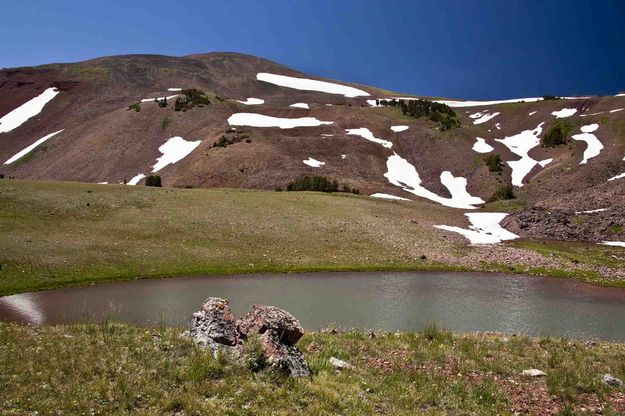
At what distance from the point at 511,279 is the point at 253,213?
84.7ft

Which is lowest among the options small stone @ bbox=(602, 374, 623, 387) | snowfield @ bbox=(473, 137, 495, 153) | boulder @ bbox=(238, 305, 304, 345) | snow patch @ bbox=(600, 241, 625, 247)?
small stone @ bbox=(602, 374, 623, 387)

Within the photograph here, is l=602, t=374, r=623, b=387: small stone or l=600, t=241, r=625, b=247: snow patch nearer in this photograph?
l=602, t=374, r=623, b=387: small stone

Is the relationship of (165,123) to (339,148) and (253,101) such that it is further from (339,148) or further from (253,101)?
(253,101)

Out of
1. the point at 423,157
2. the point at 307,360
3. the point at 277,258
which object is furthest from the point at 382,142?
the point at 307,360

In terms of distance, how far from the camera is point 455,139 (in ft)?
326

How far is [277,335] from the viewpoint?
12.6 meters

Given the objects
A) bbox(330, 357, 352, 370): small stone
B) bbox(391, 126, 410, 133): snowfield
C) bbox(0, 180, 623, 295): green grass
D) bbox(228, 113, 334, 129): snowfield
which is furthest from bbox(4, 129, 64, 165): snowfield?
bbox(330, 357, 352, 370): small stone

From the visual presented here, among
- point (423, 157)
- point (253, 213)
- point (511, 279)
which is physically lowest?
point (511, 279)

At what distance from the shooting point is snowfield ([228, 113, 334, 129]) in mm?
105625

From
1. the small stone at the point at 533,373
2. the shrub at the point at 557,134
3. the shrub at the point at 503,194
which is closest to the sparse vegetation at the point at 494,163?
the shrub at the point at 503,194

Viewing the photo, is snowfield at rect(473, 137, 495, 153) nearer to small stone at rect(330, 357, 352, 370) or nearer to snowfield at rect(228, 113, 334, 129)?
snowfield at rect(228, 113, 334, 129)

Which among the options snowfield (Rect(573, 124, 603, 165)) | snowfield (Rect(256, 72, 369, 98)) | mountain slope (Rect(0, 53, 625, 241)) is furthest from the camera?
snowfield (Rect(256, 72, 369, 98))

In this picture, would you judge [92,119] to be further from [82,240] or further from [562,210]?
[562,210]

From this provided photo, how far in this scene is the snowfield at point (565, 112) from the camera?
107m
